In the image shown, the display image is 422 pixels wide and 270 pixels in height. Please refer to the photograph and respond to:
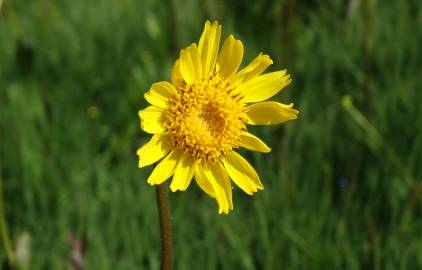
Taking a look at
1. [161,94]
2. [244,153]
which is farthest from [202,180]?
[244,153]

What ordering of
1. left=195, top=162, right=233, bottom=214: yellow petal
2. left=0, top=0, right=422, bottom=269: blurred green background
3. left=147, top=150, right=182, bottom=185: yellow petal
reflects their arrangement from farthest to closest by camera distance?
left=0, top=0, right=422, bottom=269: blurred green background → left=195, top=162, right=233, bottom=214: yellow petal → left=147, top=150, right=182, bottom=185: yellow petal

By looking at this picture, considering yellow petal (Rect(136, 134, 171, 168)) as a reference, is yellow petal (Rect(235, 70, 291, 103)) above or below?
above

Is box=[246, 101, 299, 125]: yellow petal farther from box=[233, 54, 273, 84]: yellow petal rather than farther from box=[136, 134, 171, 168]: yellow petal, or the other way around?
box=[136, 134, 171, 168]: yellow petal

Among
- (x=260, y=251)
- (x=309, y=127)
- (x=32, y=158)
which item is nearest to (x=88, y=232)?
(x=32, y=158)

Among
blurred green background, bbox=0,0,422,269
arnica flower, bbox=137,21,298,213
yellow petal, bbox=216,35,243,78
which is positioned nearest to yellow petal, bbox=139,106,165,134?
arnica flower, bbox=137,21,298,213

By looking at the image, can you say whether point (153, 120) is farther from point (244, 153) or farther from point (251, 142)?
point (244, 153)

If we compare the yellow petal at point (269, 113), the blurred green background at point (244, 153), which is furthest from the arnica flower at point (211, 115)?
the blurred green background at point (244, 153)

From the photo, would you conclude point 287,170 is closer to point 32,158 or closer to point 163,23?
point 32,158
